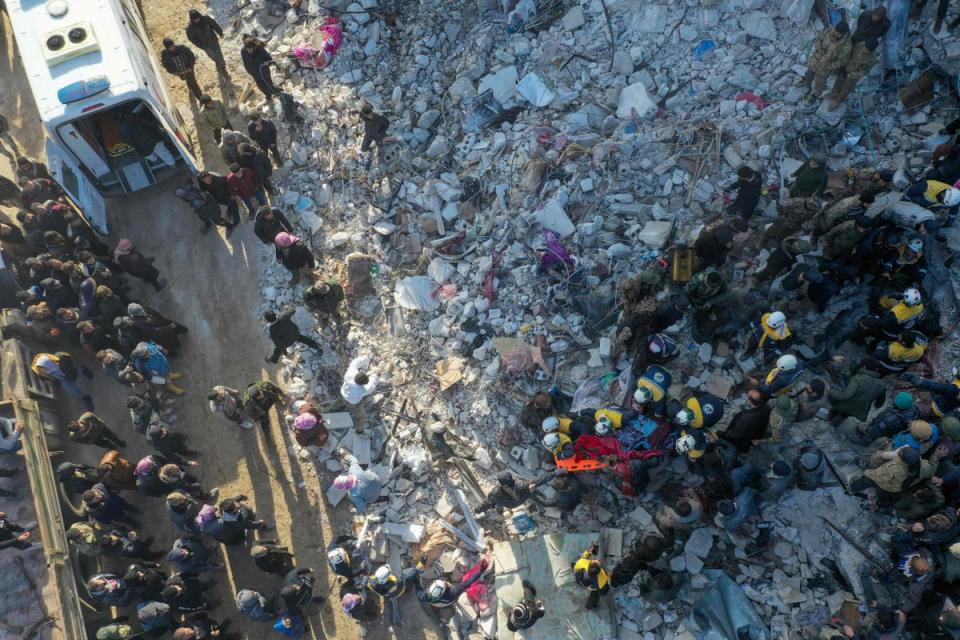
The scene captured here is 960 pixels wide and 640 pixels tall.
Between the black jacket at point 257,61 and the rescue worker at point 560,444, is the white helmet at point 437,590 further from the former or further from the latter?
the black jacket at point 257,61

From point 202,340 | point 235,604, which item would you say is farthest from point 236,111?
point 235,604

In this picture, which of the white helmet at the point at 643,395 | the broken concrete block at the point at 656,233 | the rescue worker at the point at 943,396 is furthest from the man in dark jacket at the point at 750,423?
the broken concrete block at the point at 656,233

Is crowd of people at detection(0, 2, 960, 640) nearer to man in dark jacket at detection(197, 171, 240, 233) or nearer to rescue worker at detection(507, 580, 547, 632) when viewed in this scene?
rescue worker at detection(507, 580, 547, 632)

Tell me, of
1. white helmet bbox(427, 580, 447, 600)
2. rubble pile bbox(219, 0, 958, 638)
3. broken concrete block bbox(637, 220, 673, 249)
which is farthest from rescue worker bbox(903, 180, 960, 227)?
white helmet bbox(427, 580, 447, 600)

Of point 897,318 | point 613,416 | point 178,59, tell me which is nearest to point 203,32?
point 178,59

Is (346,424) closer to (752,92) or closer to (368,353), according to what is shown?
(368,353)

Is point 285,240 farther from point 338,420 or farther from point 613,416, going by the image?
point 613,416
